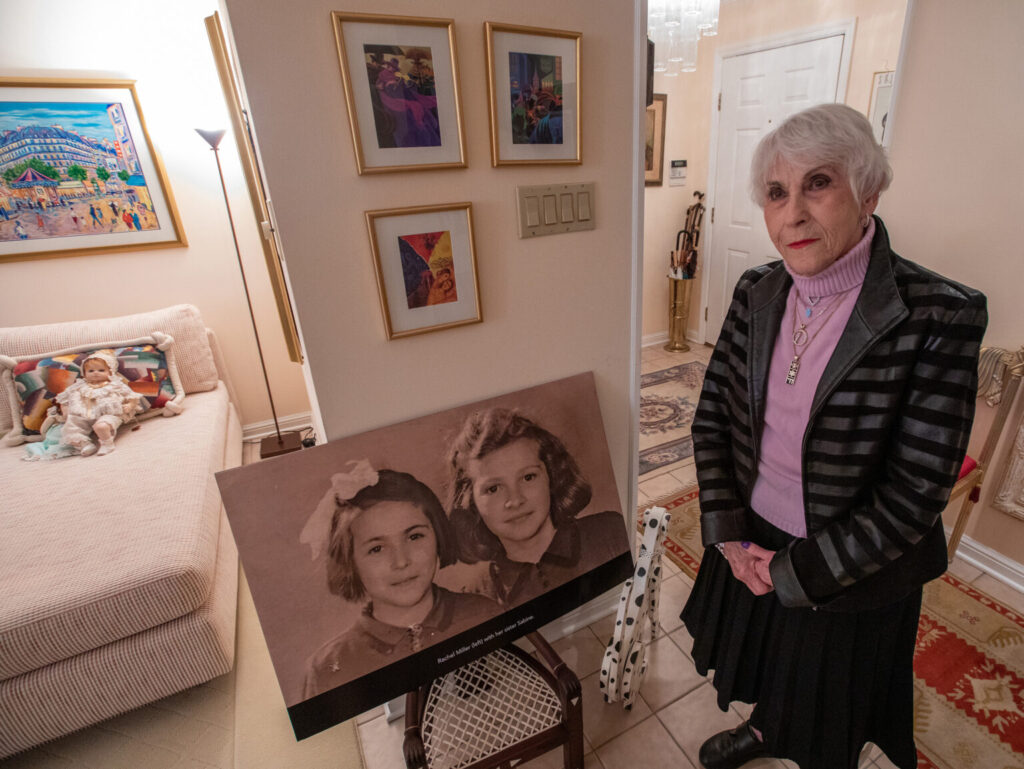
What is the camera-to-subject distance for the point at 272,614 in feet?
3.30

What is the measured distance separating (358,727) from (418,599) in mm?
722

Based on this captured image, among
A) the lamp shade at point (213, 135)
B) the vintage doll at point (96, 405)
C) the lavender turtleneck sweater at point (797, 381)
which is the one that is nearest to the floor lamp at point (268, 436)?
the lamp shade at point (213, 135)

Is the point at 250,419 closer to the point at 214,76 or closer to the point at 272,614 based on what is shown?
the point at 214,76

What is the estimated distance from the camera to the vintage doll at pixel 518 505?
1.17 m

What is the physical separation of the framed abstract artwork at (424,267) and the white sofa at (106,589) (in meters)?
1.10

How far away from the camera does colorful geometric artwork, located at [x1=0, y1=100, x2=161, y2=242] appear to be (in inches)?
89.4

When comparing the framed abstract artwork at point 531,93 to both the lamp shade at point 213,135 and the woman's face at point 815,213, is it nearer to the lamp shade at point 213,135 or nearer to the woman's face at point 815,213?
the woman's face at point 815,213

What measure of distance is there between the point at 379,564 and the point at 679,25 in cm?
276

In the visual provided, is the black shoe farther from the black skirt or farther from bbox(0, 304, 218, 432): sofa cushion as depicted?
bbox(0, 304, 218, 432): sofa cushion

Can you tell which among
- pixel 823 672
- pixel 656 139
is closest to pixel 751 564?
pixel 823 672

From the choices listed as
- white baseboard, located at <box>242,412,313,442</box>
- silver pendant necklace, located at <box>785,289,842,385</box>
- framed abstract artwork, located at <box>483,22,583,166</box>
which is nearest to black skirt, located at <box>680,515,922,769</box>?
silver pendant necklace, located at <box>785,289,842,385</box>

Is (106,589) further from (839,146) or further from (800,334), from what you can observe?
(839,146)

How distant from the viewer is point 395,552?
3.57 ft

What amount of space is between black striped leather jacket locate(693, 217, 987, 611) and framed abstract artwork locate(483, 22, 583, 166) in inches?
21.5
